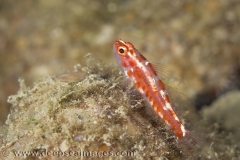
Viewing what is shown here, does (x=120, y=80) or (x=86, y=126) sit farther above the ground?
(x=120, y=80)

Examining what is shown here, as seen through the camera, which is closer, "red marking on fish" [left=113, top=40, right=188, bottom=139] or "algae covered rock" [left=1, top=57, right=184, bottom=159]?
"algae covered rock" [left=1, top=57, right=184, bottom=159]

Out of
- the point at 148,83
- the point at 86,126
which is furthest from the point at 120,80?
the point at 86,126

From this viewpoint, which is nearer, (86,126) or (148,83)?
(86,126)

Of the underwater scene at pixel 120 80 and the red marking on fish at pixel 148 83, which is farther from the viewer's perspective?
the red marking on fish at pixel 148 83

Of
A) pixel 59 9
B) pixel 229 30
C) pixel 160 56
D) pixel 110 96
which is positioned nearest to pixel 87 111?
pixel 110 96

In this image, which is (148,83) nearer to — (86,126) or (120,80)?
(120,80)
